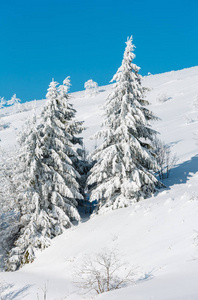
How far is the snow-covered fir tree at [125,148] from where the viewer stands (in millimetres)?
17859

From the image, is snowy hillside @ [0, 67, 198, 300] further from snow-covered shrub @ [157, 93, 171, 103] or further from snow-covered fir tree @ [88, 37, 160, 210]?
snow-covered shrub @ [157, 93, 171, 103]

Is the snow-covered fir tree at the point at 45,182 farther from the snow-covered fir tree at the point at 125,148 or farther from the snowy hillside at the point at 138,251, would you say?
the snow-covered fir tree at the point at 125,148

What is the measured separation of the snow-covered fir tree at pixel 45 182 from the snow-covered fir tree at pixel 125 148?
270 cm

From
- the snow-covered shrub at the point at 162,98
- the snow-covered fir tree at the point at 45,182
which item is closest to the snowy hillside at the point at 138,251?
the snow-covered fir tree at the point at 45,182

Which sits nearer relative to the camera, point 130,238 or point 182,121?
point 130,238

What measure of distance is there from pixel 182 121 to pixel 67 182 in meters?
37.9

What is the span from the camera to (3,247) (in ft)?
70.7

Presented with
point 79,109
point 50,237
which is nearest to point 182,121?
point 79,109

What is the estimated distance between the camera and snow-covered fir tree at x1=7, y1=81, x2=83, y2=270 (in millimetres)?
18734

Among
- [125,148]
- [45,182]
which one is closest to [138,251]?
[125,148]

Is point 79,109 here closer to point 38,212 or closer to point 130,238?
point 38,212

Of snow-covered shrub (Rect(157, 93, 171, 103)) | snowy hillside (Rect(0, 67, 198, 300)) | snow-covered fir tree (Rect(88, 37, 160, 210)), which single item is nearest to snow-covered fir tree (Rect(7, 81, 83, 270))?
snowy hillside (Rect(0, 67, 198, 300))

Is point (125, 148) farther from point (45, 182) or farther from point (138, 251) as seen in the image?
point (138, 251)

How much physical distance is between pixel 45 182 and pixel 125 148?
6.88 m
